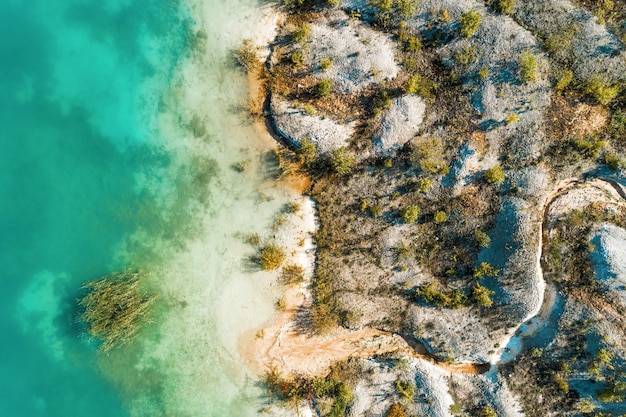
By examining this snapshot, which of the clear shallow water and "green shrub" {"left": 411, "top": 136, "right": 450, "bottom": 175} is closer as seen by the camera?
"green shrub" {"left": 411, "top": 136, "right": 450, "bottom": 175}

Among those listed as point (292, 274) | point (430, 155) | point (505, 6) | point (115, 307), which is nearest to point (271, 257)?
point (292, 274)

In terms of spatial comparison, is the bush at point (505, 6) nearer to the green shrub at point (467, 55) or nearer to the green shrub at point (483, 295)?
the green shrub at point (467, 55)

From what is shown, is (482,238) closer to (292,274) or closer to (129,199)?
(292,274)

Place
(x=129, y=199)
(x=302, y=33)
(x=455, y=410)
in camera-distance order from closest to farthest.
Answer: (x=455, y=410)
(x=302, y=33)
(x=129, y=199)

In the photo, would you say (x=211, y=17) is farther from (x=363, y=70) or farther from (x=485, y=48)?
(x=485, y=48)

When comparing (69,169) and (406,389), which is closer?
(406,389)

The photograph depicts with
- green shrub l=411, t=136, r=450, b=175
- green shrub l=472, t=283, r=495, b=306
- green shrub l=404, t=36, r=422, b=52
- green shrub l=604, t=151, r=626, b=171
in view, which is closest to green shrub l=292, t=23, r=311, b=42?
green shrub l=404, t=36, r=422, b=52

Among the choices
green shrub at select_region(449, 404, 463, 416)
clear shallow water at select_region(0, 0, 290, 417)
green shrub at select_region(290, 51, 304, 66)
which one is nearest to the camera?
green shrub at select_region(449, 404, 463, 416)

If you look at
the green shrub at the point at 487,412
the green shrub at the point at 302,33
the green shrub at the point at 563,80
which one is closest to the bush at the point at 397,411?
the green shrub at the point at 487,412

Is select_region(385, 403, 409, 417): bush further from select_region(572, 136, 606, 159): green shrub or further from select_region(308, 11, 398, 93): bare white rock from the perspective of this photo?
select_region(308, 11, 398, 93): bare white rock
